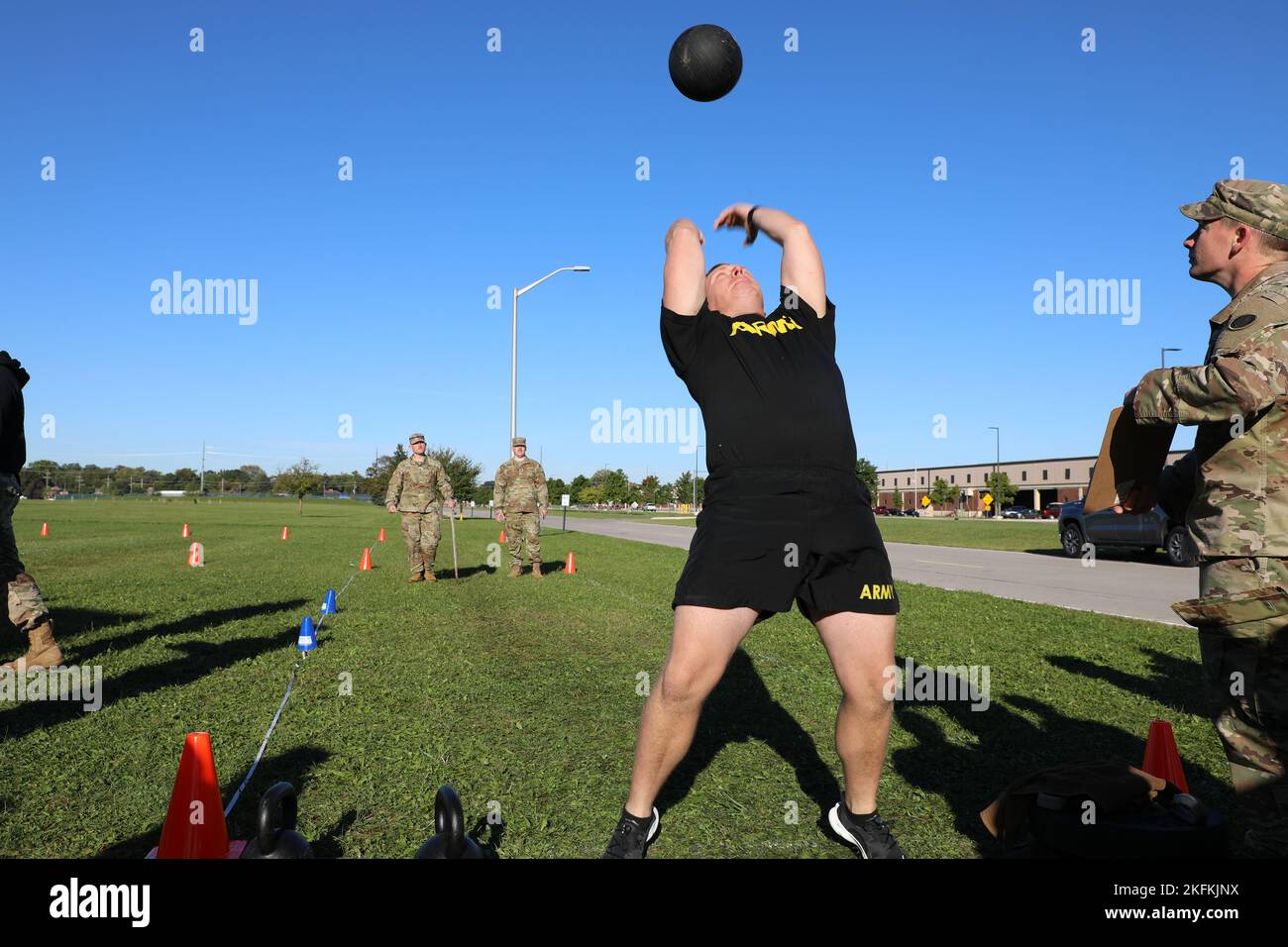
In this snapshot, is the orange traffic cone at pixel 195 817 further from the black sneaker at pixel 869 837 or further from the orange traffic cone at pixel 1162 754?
the orange traffic cone at pixel 1162 754

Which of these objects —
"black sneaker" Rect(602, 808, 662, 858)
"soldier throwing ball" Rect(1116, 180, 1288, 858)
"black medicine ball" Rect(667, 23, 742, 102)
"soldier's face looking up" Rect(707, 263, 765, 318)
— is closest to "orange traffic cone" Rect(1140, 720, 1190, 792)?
"soldier throwing ball" Rect(1116, 180, 1288, 858)

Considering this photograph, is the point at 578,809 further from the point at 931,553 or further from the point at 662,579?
the point at 931,553

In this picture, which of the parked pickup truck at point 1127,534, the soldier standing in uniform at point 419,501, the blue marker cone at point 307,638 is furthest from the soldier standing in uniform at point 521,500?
the parked pickup truck at point 1127,534

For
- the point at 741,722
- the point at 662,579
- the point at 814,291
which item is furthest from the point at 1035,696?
the point at 662,579

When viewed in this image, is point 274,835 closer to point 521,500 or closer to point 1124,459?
point 1124,459

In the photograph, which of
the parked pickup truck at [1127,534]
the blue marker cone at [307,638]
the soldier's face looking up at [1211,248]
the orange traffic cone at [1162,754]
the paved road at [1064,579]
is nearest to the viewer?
the soldier's face looking up at [1211,248]

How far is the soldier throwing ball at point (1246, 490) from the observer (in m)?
2.44

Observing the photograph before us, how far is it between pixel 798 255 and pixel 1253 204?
149 centimetres

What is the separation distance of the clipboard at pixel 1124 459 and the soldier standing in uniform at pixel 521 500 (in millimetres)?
11539

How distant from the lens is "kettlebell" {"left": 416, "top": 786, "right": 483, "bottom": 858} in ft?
7.91

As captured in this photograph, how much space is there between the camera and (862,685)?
2.95 meters
